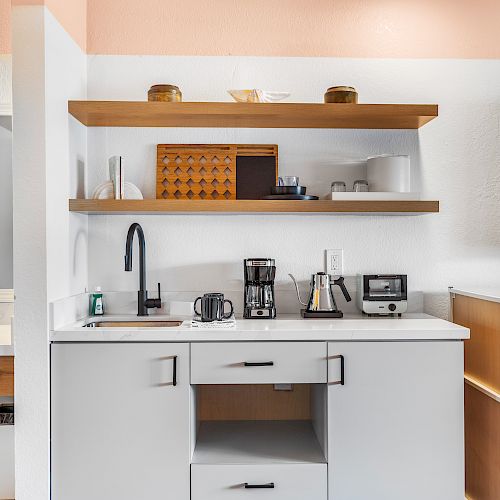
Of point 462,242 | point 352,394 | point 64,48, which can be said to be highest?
point 64,48

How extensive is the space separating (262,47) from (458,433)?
199 cm

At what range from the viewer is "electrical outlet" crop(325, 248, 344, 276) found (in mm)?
2684

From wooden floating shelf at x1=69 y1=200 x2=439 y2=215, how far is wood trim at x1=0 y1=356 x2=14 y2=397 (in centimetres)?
70

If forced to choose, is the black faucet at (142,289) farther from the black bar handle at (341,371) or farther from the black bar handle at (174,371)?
the black bar handle at (341,371)

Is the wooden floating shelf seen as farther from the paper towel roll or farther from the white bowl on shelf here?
the white bowl on shelf

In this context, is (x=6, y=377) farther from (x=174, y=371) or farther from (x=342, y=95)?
(x=342, y=95)

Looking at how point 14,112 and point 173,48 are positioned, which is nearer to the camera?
point 14,112

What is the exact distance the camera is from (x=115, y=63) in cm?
270

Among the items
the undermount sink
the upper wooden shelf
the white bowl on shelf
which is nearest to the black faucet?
the undermount sink

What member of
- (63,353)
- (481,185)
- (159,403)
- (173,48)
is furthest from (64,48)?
(481,185)

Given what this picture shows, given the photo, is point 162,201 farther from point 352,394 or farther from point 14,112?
point 352,394

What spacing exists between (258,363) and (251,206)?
70cm

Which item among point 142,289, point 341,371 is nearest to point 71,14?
point 142,289

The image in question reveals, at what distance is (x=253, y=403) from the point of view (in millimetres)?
2670
